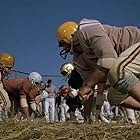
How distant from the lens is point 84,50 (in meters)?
4.96

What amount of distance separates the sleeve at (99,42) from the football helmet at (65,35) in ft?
2.10

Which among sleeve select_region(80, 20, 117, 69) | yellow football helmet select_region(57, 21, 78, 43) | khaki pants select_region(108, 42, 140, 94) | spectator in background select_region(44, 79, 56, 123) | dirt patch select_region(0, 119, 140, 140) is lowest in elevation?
dirt patch select_region(0, 119, 140, 140)

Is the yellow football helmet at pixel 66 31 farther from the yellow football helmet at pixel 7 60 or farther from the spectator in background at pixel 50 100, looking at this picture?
the spectator in background at pixel 50 100

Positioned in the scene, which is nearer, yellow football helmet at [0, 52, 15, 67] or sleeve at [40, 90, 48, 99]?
yellow football helmet at [0, 52, 15, 67]

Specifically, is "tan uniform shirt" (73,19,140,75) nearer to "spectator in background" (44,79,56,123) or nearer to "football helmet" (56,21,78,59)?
"football helmet" (56,21,78,59)

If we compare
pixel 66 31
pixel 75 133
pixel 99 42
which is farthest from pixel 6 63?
pixel 75 133

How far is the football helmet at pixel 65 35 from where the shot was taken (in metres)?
5.39

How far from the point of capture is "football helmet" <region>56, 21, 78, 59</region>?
5.39 meters

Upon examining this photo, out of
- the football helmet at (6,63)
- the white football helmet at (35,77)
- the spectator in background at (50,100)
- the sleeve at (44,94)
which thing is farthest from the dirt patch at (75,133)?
the sleeve at (44,94)

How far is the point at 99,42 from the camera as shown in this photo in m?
4.56

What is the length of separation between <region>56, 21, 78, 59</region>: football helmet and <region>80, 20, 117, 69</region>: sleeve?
64 centimetres

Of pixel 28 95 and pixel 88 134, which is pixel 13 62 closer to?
pixel 28 95

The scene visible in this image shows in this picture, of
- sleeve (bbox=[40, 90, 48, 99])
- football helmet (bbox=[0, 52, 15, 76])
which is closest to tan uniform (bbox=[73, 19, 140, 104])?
football helmet (bbox=[0, 52, 15, 76])

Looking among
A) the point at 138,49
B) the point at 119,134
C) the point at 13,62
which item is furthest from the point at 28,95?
the point at 119,134
